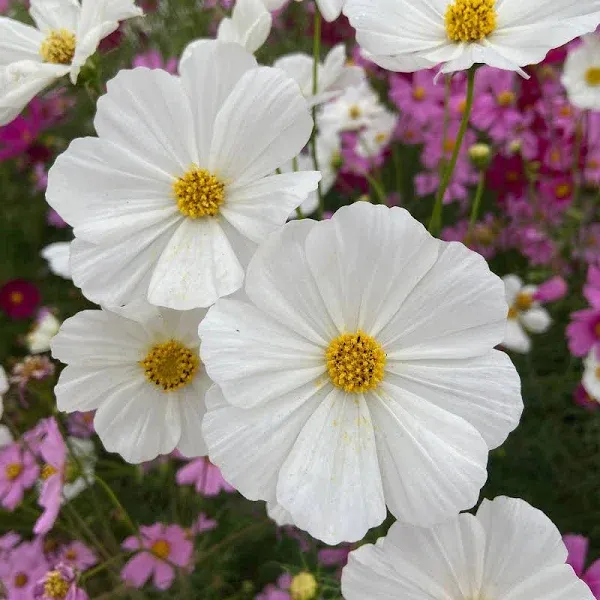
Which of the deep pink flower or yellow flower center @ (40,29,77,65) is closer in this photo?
yellow flower center @ (40,29,77,65)

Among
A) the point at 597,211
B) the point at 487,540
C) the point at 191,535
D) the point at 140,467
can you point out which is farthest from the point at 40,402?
the point at 597,211

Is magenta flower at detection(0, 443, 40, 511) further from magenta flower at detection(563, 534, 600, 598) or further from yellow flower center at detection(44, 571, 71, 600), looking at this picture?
magenta flower at detection(563, 534, 600, 598)

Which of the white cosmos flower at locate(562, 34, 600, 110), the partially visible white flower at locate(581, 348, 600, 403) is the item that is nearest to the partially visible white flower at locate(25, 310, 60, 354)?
the partially visible white flower at locate(581, 348, 600, 403)

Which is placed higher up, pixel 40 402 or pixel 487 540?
pixel 487 540

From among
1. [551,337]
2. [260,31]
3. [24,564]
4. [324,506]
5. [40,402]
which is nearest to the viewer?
[324,506]

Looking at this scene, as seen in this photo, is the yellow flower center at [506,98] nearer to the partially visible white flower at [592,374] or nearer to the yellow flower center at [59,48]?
the partially visible white flower at [592,374]

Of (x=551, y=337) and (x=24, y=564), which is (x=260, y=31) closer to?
(x=24, y=564)

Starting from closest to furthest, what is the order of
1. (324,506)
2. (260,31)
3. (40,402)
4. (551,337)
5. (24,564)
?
(324,506)
(260,31)
(24,564)
(40,402)
(551,337)

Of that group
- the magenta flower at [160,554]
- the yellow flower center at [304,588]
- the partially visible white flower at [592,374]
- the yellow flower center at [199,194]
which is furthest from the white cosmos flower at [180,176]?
the partially visible white flower at [592,374]
